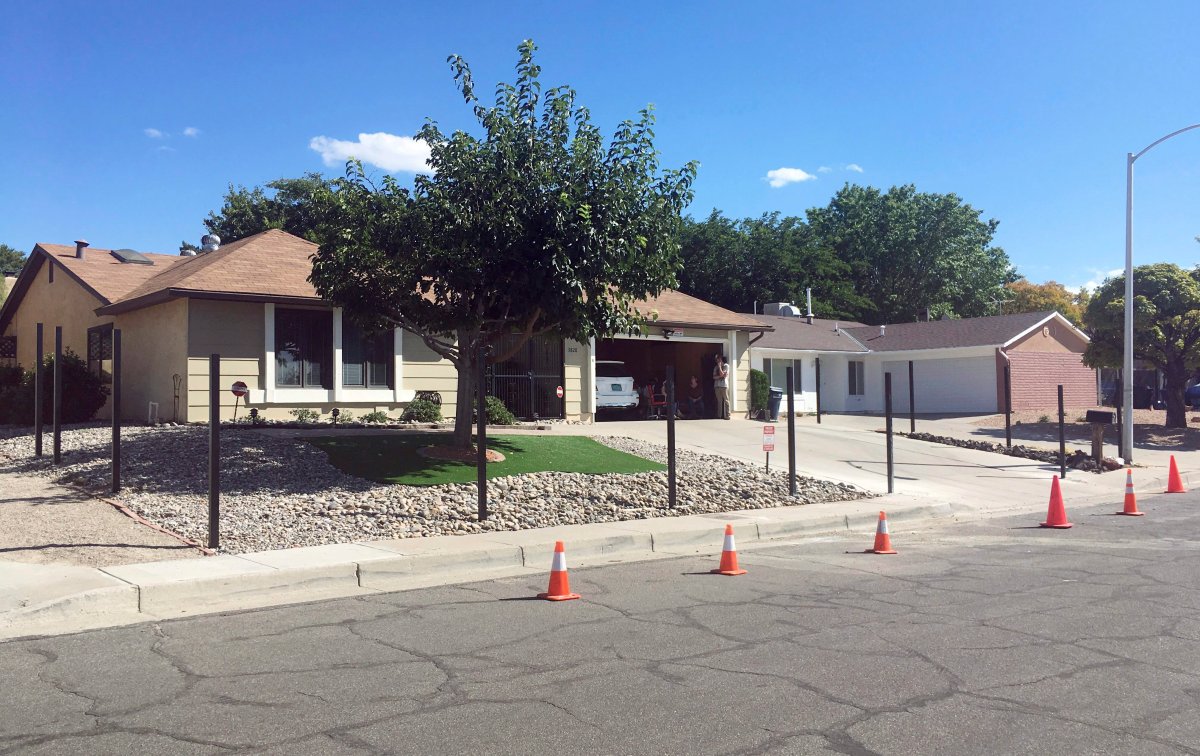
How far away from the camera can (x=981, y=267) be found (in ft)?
197

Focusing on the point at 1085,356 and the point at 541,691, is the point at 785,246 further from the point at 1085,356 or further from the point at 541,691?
the point at 541,691

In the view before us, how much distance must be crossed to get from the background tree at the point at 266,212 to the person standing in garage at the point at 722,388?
1057 inches

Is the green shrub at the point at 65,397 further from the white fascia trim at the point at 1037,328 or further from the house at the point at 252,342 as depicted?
the white fascia trim at the point at 1037,328

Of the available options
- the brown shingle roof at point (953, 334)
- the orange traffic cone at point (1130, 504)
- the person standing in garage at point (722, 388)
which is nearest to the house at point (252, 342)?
the person standing in garage at point (722, 388)

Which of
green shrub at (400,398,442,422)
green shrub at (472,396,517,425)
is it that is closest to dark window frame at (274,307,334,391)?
green shrub at (400,398,442,422)

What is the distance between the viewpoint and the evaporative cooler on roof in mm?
26048

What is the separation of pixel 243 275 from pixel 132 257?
339 inches

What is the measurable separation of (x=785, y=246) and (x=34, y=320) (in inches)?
1491

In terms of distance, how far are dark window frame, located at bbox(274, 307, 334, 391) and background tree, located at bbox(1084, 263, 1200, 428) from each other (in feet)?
72.0

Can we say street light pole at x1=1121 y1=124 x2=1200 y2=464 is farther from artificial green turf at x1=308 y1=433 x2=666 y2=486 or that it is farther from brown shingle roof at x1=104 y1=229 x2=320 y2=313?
brown shingle roof at x1=104 y1=229 x2=320 y2=313

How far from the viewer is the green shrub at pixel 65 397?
19938 mm

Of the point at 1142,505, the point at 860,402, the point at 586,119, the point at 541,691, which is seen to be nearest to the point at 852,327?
the point at 860,402

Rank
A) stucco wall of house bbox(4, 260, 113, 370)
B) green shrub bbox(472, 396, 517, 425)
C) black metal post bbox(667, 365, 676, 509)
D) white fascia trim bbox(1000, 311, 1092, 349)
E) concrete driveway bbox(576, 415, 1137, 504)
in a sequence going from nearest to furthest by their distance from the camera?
black metal post bbox(667, 365, 676, 509) < concrete driveway bbox(576, 415, 1137, 504) < green shrub bbox(472, 396, 517, 425) < stucco wall of house bbox(4, 260, 113, 370) < white fascia trim bbox(1000, 311, 1092, 349)

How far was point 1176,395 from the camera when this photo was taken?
91.6 feet
